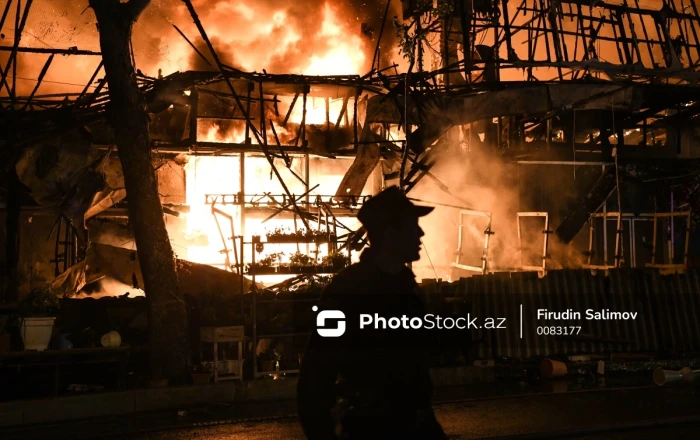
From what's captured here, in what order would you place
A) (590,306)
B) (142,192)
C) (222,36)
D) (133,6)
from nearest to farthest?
1. (133,6)
2. (142,192)
3. (590,306)
4. (222,36)

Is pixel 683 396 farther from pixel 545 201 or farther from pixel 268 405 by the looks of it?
pixel 545 201

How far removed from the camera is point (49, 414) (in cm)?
1030

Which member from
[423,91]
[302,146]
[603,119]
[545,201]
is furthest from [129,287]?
[603,119]

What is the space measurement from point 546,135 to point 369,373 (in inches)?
703

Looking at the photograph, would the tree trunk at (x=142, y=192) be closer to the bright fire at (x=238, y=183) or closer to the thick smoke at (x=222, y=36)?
the bright fire at (x=238, y=183)

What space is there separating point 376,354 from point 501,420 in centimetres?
658

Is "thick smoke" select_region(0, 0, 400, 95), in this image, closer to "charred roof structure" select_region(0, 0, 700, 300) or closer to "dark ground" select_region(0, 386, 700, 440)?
"charred roof structure" select_region(0, 0, 700, 300)

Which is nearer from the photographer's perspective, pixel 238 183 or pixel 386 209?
pixel 386 209

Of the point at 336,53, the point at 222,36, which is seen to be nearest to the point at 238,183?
the point at 336,53

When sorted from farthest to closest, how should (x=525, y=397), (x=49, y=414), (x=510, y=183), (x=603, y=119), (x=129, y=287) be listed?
1. (x=603, y=119)
2. (x=510, y=183)
3. (x=129, y=287)
4. (x=525, y=397)
5. (x=49, y=414)

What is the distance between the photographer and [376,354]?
331 centimetres

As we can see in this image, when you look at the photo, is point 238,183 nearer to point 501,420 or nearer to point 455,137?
point 455,137

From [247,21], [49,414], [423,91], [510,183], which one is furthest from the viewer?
[247,21]

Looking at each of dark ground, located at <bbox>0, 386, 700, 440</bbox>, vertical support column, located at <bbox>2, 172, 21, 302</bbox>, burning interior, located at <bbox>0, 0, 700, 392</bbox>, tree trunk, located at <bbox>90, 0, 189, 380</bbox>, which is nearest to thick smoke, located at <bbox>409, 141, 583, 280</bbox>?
burning interior, located at <bbox>0, 0, 700, 392</bbox>
